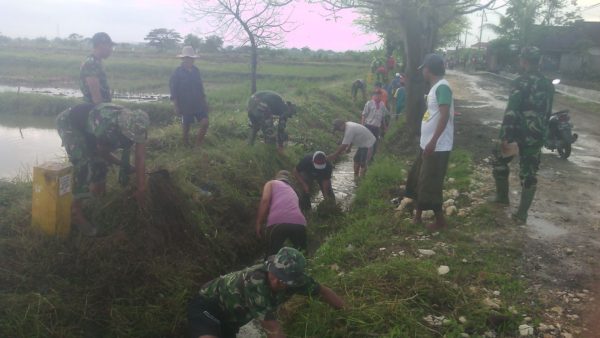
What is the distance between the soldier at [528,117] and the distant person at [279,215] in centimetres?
237

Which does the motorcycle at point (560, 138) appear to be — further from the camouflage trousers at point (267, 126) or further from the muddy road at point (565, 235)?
the camouflage trousers at point (267, 126)

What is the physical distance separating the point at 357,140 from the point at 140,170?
12.8 feet

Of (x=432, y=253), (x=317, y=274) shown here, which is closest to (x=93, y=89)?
(x=317, y=274)

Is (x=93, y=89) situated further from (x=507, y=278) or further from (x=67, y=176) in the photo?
(x=507, y=278)

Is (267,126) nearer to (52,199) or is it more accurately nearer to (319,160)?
(319,160)

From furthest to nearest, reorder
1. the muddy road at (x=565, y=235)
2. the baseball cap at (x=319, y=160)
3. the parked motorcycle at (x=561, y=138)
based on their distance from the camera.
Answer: the parked motorcycle at (x=561, y=138), the baseball cap at (x=319, y=160), the muddy road at (x=565, y=235)

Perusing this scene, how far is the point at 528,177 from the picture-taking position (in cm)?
479

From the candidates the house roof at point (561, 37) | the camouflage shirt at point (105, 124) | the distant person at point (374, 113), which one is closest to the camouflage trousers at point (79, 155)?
the camouflage shirt at point (105, 124)

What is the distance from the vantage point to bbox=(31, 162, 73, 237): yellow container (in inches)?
156

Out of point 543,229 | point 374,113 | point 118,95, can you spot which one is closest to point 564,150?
point 374,113

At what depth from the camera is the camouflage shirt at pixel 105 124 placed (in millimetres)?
4094

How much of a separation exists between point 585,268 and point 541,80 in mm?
1901

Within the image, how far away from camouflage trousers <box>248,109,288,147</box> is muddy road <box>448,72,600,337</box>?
3186mm

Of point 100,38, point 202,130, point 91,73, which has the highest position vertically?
point 100,38
